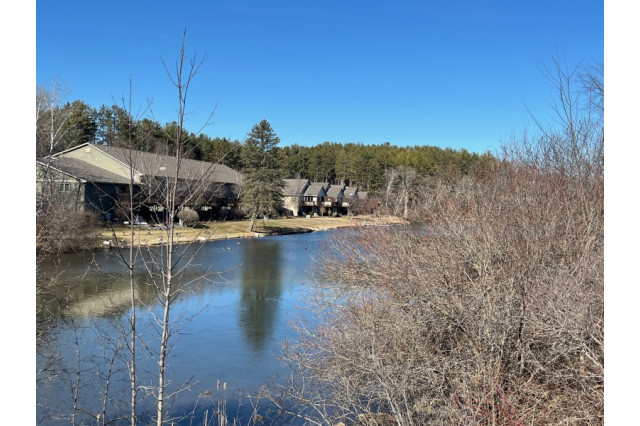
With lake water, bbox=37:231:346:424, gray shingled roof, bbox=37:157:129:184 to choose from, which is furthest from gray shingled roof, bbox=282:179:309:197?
lake water, bbox=37:231:346:424

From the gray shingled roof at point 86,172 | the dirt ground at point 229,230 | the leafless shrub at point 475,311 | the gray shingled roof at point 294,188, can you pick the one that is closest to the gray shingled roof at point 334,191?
the gray shingled roof at point 294,188

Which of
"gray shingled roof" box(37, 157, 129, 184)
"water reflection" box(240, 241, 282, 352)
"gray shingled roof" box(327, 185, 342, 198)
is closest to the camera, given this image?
"water reflection" box(240, 241, 282, 352)

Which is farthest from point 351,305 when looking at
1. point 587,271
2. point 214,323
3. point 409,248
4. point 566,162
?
point 566,162

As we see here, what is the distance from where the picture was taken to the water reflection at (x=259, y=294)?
12344mm

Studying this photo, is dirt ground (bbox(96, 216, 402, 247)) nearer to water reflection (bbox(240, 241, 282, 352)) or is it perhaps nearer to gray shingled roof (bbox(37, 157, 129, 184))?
water reflection (bbox(240, 241, 282, 352))

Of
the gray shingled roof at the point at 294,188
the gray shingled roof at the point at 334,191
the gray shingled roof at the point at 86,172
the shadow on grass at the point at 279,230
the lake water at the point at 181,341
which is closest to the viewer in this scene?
the lake water at the point at 181,341

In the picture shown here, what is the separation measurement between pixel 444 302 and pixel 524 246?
2.14 metres

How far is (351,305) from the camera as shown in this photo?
31.2ft

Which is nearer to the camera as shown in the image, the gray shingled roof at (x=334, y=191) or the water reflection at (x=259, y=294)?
the water reflection at (x=259, y=294)

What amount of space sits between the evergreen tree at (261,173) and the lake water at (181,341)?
66.4 feet

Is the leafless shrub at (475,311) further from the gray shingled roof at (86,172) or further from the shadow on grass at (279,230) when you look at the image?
the shadow on grass at (279,230)

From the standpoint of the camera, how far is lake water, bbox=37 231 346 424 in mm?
8352

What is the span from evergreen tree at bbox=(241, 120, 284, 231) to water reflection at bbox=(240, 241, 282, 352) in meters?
12.9

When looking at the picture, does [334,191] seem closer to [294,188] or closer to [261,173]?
[294,188]
